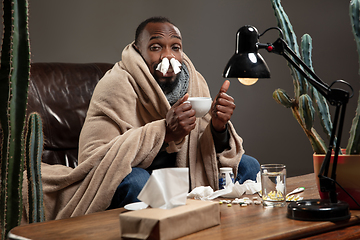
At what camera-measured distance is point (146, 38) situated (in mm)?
1842

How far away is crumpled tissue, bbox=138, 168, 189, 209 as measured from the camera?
85 centimetres

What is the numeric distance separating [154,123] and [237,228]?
80 centimetres

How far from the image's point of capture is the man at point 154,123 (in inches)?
62.0

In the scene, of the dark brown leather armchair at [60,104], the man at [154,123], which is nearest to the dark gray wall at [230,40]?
the dark brown leather armchair at [60,104]

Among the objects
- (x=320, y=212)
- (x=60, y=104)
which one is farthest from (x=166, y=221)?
(x=60, y=104)

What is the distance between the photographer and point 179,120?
5.01 feet

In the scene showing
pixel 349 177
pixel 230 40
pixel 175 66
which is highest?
pixel 230 40

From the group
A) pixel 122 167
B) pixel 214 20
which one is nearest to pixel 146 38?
pixel 122 167

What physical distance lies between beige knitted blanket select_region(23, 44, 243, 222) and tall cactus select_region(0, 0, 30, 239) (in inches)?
23.4

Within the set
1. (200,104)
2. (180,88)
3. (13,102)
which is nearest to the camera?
Answer: (13,102)

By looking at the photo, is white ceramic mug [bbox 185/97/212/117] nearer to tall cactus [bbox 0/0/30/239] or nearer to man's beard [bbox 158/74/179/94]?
man's beard [bbox 158/74/179/94]

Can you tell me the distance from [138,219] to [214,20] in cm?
262

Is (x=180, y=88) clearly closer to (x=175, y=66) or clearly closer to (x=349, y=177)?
(x=175, y=66)

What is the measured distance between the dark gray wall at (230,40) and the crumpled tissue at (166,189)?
198 cm
